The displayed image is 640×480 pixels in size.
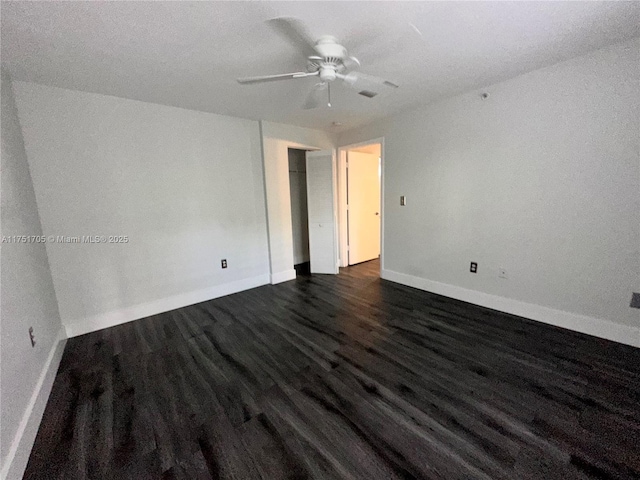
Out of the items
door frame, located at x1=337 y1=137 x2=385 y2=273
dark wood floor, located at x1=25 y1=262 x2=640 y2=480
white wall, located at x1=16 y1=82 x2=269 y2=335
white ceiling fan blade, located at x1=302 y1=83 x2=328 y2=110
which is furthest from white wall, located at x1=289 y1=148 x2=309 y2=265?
white ceiling fan blade, located at x1=302 y1=83 x2=328 y2=110

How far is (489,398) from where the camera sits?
166cm

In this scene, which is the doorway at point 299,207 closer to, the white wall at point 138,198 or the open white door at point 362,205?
the open white door at point 362,205

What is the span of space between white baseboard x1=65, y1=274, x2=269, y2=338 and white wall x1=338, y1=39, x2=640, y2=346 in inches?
98.9

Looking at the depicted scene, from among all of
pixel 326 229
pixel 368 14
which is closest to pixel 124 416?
pixel 368 14

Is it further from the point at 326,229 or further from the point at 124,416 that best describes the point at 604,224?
the point at 124,416

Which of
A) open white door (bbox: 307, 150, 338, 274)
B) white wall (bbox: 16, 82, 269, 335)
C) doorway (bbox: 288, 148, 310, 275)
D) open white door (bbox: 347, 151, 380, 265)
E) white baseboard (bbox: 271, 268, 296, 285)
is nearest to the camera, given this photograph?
white wall (bbox: 16, 82, 269, 335)

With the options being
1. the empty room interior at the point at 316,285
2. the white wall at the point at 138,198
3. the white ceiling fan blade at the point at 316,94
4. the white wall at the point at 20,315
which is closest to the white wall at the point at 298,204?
the empty room interior at the point at 316,285

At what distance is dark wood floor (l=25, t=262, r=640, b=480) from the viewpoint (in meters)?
1.28

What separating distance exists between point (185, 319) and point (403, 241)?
2.93m

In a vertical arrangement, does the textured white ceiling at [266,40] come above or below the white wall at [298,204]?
above

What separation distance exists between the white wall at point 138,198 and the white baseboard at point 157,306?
1 centimetres

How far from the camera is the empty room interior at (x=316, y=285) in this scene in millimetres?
1416

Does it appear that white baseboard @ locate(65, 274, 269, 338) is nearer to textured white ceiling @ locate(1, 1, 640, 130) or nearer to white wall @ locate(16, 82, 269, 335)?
white wall @ locate(16, 82, 269, 335)

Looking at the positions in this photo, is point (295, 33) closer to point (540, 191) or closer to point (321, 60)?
point (321, 60)
